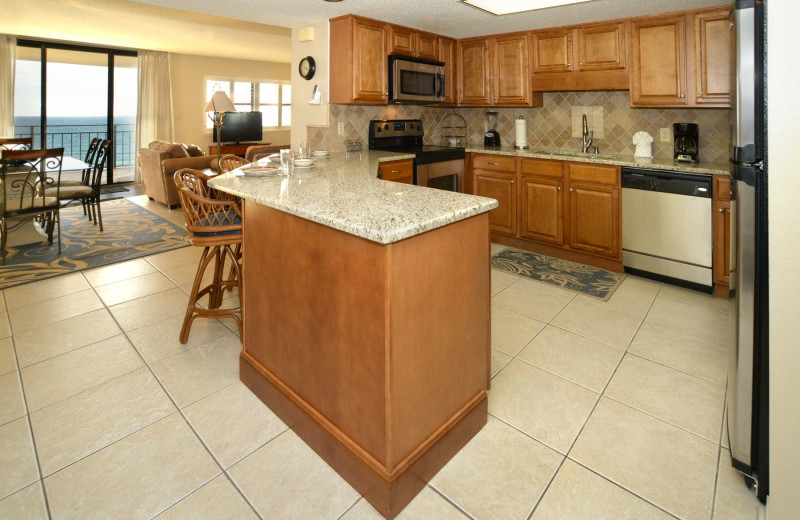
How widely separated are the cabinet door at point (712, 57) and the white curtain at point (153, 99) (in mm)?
8778

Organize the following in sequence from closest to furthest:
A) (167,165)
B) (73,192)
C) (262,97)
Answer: (73,192), (167,165), (262,97)

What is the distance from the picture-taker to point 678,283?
3.38 metres

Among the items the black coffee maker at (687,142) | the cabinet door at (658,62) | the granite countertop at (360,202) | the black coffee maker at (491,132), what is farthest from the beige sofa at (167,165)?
the black coffee maker at (687,142)

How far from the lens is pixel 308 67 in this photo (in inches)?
164

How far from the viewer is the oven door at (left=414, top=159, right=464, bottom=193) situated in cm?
415

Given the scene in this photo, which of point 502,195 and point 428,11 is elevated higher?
point 428,11

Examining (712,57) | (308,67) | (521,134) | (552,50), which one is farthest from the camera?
(521,134)

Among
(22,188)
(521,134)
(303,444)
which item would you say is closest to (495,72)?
(521,134)

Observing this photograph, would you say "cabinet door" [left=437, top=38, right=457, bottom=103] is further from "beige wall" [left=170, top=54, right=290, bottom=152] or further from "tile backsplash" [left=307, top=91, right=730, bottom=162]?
"beige wall" [left=170, top=54, right=290, bottom=152]

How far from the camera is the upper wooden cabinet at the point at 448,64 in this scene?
15.1 ft

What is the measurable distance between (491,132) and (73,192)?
185 inches

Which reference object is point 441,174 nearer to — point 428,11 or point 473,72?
point 473,72

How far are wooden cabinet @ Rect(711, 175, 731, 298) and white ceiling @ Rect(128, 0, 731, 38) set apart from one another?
4.49ft

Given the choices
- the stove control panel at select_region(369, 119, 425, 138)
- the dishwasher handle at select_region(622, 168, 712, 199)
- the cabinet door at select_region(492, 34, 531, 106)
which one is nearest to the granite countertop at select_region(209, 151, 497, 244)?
the stove control panel at select_region(369, 119, 425, 138)
